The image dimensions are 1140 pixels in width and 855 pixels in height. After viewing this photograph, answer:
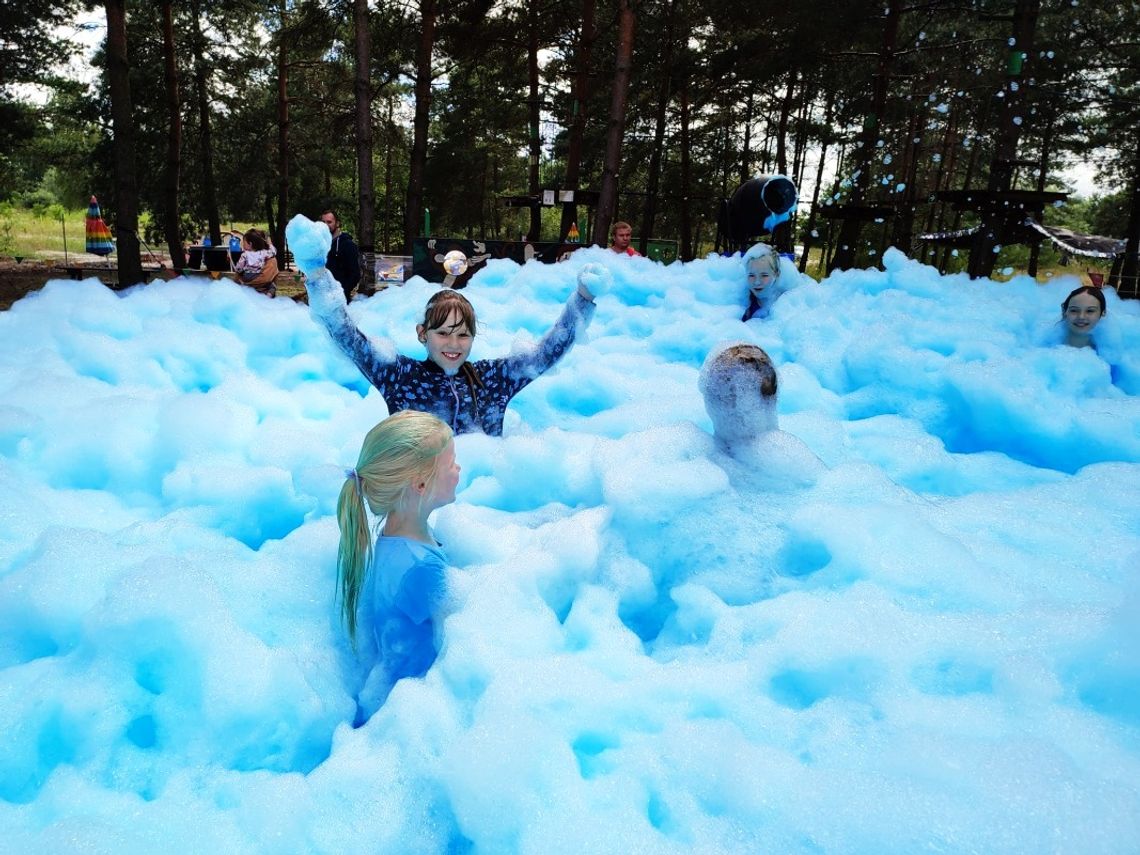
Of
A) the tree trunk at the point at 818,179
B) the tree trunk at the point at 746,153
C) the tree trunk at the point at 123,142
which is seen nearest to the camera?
the tree trunk at the point at 123,142

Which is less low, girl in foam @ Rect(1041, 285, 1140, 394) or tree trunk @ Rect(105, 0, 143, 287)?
tree trunk @ Rect(105, 0, 143, 287)

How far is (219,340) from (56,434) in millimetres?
1986

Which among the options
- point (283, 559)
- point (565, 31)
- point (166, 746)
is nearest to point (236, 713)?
point (166, 746)

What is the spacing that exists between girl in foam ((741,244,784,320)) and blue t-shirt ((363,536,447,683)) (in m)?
4.93

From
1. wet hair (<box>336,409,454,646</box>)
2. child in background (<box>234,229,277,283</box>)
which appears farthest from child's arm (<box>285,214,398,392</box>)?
child in background (<box>234,229,277,283</box>)

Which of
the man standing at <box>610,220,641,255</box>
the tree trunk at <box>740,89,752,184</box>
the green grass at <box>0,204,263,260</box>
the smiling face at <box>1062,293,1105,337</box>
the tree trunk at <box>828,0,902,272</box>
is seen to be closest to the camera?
the smiling face at <box>1062,293,1105,337</box>

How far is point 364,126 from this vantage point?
1077cm

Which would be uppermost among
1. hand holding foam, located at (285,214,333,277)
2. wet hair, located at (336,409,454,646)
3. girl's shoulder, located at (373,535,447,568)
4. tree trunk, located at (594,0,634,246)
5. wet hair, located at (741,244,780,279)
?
tree trunk, located at (594,0,634,246)

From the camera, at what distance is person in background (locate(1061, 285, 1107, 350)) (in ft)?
16.5

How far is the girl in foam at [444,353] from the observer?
9.75ft

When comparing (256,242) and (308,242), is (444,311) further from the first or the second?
(256,242)

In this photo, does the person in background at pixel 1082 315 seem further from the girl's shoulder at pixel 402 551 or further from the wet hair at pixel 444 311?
the girl's shoulder at pixel 402 551

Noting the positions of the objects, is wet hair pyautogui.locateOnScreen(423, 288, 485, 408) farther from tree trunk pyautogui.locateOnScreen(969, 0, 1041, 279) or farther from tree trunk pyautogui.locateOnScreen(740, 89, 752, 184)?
tree trunk pyautogui.locateOnScreen(740, 89, 752, 184)

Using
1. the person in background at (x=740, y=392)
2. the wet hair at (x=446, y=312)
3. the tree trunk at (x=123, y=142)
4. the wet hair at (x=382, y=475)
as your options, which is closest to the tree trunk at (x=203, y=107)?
the tree trunk at (x=123, y=142)
